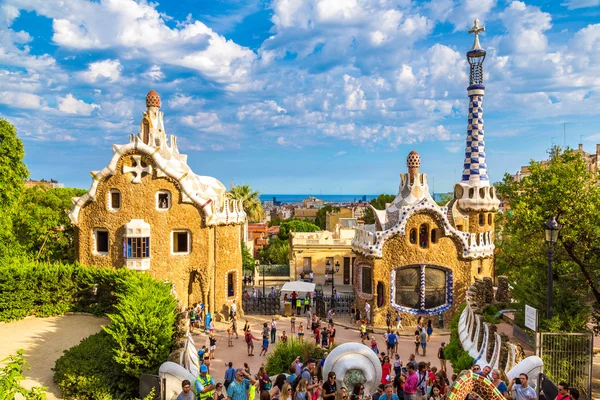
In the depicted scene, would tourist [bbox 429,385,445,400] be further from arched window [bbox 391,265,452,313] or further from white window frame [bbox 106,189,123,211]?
white window frame [bbox 106,189,123,211]

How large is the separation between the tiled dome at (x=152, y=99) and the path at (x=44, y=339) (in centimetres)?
1174

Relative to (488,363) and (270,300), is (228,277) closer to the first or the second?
(270,300)

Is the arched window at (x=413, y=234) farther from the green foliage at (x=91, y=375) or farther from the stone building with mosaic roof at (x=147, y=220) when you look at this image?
the green foliage at (x=91, y=375)

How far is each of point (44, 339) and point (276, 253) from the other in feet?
107

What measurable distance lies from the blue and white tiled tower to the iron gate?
15.6 metres

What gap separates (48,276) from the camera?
1997 centimetres

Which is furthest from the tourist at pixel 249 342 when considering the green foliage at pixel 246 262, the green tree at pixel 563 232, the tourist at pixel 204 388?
the green foliage at pixel 246 262

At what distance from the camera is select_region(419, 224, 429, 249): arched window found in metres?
25.3

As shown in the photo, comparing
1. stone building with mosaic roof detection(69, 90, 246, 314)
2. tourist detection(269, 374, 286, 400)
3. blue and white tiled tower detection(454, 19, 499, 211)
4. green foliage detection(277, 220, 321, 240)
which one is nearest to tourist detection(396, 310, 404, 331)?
blue and white tiled tower detection(454, 19, 499, 211)

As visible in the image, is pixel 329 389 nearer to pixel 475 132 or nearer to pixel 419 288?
pixel 419 288

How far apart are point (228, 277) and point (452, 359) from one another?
14169 mm

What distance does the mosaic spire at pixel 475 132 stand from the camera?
89.5 feet

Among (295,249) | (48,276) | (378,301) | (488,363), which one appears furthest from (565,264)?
(295,249)

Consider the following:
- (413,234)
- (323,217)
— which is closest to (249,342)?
(413,234)
